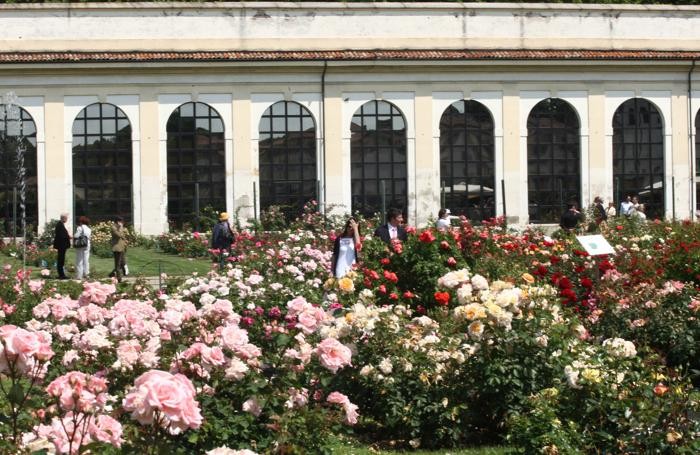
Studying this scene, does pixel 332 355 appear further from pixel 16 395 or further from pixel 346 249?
pixel 346 249

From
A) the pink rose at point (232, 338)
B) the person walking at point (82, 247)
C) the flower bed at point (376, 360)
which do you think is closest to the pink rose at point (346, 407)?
the flower bed at point (376, 360)

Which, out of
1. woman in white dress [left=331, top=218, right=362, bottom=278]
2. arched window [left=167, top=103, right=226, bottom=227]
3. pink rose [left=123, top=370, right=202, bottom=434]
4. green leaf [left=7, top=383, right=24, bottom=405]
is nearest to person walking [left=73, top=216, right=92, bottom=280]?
woman in white dress [left=331, top=218, right=362, bottom=278]

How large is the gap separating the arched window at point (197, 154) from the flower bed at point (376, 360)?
2035 centimetres

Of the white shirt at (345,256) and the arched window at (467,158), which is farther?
the arched window at (467,158)

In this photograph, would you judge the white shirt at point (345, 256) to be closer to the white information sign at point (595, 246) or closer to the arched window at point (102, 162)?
the white information sign at point (595, 246)

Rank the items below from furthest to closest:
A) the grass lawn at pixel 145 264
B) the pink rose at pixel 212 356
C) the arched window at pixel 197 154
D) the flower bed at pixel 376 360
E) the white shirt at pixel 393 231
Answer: the arched window at pixel 197 154 < the grass lawn at pixel 145 264 < the white shirt at pixel 393 231 < the pink rose at pixel 212 356 < the flower bed at pixel 376 360

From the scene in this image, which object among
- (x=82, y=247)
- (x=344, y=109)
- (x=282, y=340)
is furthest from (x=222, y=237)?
(x=282, y=340)

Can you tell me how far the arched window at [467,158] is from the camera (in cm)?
3622

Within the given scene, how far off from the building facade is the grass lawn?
4.63 meters

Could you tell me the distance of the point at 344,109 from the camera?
117ft

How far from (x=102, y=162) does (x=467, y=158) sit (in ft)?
37.2

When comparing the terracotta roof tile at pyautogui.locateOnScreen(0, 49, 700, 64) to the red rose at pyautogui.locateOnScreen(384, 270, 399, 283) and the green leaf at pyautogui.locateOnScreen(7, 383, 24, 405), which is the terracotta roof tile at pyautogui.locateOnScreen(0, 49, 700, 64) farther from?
the green leaf at pyautogui.locateOnScreen(7, 383, 24, 405)

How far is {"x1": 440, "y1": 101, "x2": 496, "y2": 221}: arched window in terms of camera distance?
36.2 meters

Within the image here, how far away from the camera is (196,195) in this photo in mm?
33938
